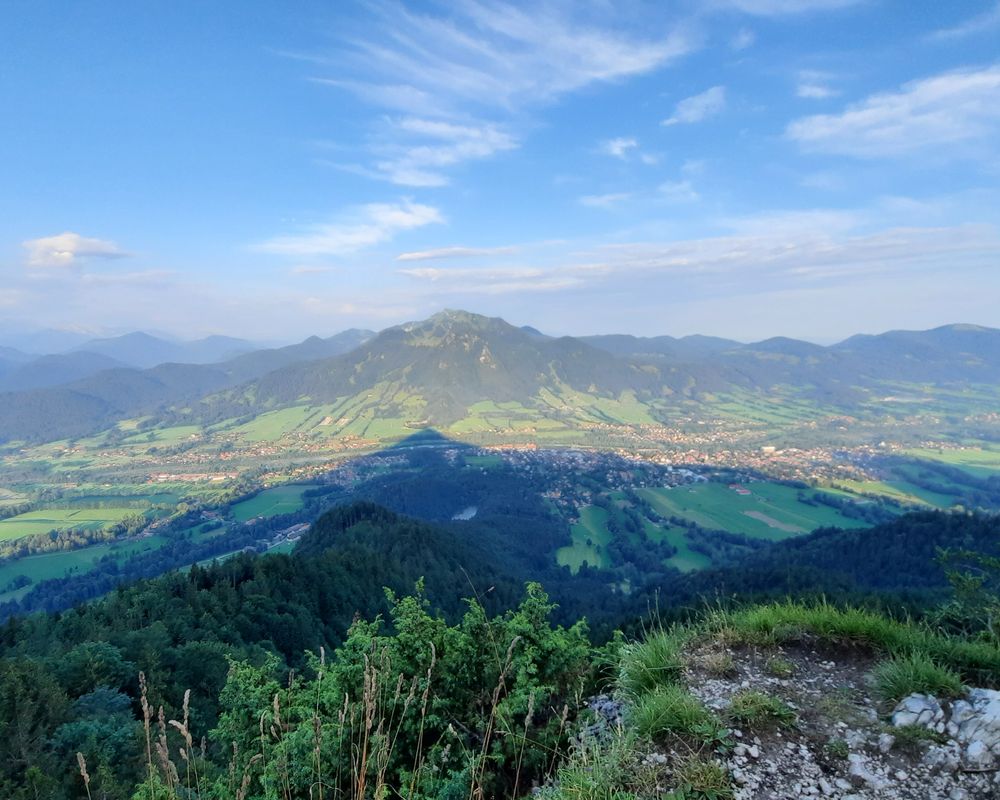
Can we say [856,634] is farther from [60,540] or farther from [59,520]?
[59,520]

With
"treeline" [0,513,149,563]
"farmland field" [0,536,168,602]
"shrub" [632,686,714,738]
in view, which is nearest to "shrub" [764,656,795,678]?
"shrub" [632,686,714,738]

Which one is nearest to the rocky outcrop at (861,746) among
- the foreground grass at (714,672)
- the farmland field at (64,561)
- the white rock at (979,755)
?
the white rock at (979,755)

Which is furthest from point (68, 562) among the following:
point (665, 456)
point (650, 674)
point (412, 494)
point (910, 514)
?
point (665, 456)

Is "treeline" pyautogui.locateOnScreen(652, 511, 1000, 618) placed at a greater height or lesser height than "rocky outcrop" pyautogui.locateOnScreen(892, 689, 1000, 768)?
lesser

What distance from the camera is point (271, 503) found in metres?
110

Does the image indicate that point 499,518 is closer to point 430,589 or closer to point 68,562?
point 430,589

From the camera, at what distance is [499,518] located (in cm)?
9819

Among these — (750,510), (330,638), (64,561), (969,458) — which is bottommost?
(969,458)

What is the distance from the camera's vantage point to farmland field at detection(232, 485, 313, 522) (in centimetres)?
10362

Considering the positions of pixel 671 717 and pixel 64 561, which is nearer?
pixel 671 717

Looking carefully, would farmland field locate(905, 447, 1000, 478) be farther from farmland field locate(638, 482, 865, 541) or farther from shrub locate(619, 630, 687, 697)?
shrub locate(619, 630, 687, 697)

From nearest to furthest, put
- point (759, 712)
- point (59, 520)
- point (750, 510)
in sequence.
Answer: point (759, 712) → point (750, 510) → point (59, 520)

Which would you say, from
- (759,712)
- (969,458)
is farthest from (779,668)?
(969,458)

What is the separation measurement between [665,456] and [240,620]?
131290mm
